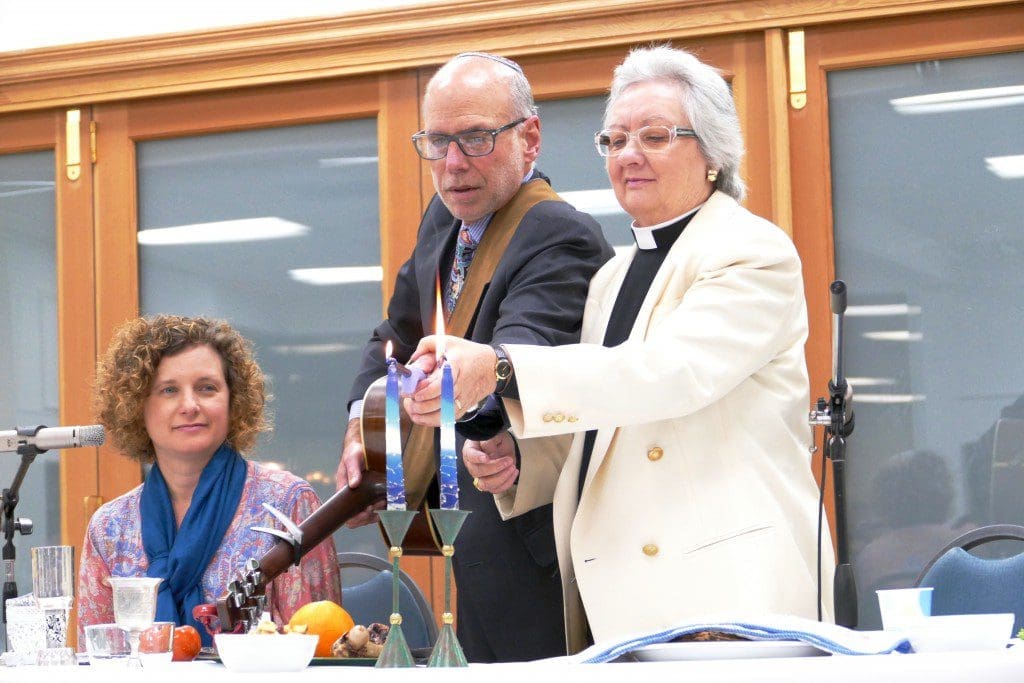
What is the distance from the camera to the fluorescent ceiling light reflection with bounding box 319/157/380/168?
385 centimetres

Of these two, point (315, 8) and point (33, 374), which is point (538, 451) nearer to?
Answer: point (315, 8)

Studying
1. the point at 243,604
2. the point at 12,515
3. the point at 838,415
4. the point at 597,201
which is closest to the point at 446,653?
the point at 243,604

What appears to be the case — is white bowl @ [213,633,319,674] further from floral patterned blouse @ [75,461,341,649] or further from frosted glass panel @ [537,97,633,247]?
frosted glass panel @ [537,97,633,247]

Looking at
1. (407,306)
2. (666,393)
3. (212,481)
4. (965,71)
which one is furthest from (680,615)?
(965,71)

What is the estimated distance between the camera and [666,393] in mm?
1621

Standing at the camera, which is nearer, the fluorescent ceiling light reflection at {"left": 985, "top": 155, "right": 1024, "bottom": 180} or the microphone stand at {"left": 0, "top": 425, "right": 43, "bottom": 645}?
the microphone stand at {"left": 0, "top": 425, "right": 43, "bottom": 645}

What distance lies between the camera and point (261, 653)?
1.22m

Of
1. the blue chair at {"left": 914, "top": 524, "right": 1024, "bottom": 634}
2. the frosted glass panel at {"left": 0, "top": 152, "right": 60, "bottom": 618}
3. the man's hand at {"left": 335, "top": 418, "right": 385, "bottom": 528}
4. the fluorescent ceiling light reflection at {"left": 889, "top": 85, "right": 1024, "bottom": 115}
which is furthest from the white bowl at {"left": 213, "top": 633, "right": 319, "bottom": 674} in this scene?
the frosted glass panel at {"left": 0, "top": 152, "right": 60, "bottom": 618}

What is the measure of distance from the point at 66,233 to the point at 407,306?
2.03 m

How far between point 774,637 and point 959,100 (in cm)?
256

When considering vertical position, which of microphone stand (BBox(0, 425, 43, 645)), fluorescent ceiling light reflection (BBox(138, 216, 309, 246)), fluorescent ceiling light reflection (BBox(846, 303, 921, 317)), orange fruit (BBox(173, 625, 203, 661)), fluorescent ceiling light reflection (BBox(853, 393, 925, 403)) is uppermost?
fluorescent ceiling light reflection (BBox(138, 216, 309, 246))

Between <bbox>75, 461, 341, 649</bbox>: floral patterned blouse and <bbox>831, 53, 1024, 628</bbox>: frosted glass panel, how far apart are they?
1.50 m

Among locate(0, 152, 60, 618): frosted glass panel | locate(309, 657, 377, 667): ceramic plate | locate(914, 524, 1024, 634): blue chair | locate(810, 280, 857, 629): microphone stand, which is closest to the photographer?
locate(309, 657, 377, 667): ceramic plate

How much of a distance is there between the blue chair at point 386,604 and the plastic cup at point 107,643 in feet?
4.17
